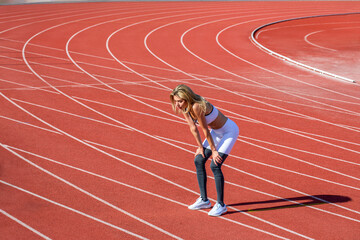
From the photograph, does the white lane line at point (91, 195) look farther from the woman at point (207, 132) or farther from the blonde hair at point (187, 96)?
the blonde hair at point (187, 96)

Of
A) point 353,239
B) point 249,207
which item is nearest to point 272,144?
point 249,207

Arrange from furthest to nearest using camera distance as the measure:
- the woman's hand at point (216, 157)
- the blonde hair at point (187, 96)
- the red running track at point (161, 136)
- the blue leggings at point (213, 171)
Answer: the red running track at point (161, 136), the blue leggings at point (213, 171), the woman's hand at point (216, 157), the blonde hair at point (187, 96)

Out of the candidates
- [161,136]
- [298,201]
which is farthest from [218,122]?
[161,136]

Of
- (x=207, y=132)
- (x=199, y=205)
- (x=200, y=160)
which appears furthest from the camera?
(x=199, y=205)

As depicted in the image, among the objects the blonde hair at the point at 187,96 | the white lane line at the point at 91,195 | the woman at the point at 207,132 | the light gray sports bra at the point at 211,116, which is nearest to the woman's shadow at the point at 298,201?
the woman at the point at 207,132

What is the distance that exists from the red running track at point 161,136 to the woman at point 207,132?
0.18 metres

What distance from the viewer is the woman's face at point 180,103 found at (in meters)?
4.63

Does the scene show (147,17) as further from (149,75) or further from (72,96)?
(72,96)

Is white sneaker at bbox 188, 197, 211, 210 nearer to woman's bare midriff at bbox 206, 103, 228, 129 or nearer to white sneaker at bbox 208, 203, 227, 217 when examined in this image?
white sneaker at bbox 208, 203, 227, 217

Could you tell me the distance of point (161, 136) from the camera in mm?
7730

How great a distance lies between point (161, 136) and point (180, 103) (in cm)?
312

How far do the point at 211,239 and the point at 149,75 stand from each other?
23.6ft

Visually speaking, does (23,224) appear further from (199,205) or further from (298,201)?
(298,201)

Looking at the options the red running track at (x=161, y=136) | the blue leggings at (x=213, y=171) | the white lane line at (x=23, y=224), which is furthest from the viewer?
the red running track at (x=161, y=136)
